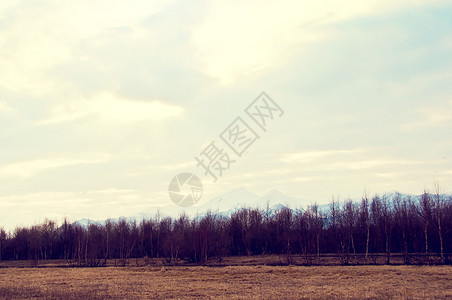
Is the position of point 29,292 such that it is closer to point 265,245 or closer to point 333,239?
point 333,239

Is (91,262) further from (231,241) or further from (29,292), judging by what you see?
(29,292)

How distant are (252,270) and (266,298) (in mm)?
22590

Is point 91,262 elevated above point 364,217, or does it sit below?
below

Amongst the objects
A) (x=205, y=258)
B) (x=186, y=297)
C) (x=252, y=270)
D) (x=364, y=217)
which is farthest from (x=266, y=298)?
(x=364, y=217)

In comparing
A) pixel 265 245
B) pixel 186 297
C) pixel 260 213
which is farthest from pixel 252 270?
pixel 260 213

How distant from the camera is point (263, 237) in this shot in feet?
302

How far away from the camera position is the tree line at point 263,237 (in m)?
65.8

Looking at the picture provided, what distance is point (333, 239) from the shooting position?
7662 cm

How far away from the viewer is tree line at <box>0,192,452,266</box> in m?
65.8

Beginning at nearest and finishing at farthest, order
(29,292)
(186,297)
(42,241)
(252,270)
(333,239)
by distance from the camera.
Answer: (186,297)
(29,292)
(252,270)
(333,239)
(42,241)

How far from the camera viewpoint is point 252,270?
45406 millimetres

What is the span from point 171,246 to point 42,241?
54.0 m

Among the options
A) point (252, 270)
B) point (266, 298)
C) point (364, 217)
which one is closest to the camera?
point (266, 298)

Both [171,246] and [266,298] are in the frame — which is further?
[171,246]
